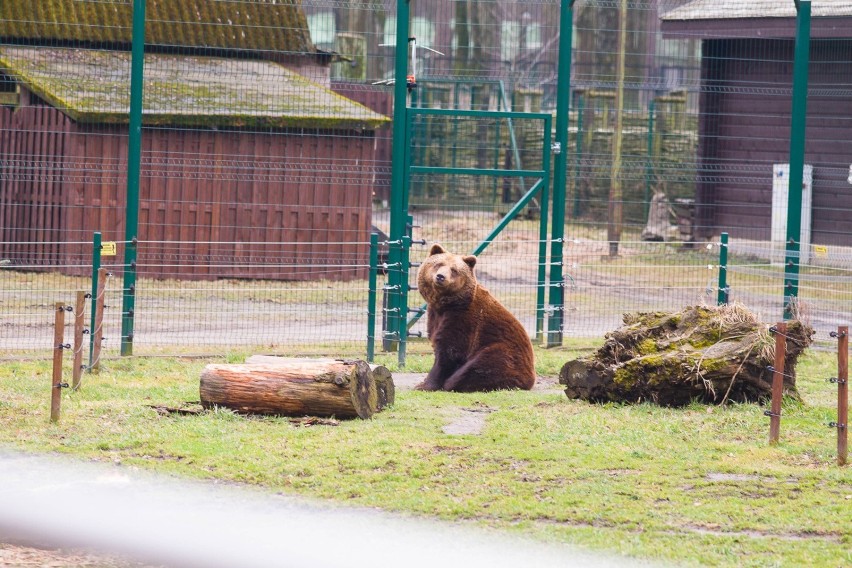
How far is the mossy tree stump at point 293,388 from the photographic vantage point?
912 cm

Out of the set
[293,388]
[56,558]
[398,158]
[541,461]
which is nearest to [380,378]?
[293,388]

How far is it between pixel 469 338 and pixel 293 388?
7.32ft

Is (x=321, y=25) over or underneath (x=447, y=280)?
over

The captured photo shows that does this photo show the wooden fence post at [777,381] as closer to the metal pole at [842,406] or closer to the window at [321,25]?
the metal pole at [842,406]

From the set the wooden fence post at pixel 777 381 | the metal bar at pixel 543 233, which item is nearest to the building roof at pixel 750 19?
the metal bar at pixel 543 233

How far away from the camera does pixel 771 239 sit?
2262 centimetres

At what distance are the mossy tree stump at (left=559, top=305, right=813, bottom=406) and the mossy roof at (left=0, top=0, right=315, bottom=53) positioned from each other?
30.2ft

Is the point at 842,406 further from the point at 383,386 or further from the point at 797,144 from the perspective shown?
the point at 797,144

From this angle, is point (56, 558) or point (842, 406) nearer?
point (56, 558)


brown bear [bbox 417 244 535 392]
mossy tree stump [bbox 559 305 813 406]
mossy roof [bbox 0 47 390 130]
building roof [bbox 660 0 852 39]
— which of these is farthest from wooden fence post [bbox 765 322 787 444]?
building roof [bbox 660 0 852 39]

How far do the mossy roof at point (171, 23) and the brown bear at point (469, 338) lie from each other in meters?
7.87

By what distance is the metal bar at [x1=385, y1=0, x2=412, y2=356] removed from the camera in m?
13.2

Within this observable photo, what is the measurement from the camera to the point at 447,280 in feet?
35.1

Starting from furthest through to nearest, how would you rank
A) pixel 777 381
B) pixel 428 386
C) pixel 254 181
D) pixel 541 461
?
1. pixel 254 181
2. pixel 428 386
3. pixel 777 381
4. pixel 541 461
